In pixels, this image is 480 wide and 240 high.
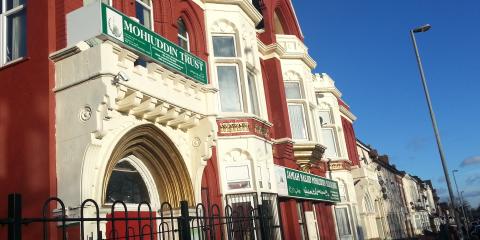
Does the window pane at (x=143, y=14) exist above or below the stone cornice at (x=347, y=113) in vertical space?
below

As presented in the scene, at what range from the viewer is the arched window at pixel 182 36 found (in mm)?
13680

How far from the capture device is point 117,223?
9891 millimetres

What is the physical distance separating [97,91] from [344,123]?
22.8 m

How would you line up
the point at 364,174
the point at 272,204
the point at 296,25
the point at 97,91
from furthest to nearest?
the point at 364,174 < the point at 296,25 < the point at 272,204 < the point at 97,91

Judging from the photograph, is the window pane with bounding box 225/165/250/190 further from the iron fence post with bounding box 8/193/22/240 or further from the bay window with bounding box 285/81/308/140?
the iron fence post with bounding box 8/193/22/240

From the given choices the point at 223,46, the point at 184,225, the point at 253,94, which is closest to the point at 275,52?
the point at 253,94

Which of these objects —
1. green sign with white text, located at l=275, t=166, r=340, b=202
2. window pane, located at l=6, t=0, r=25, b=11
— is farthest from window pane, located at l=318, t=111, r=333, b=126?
window pane, located at l=6, t=0, r=25, b=11

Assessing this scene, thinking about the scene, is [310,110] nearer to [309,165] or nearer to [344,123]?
[309,165]

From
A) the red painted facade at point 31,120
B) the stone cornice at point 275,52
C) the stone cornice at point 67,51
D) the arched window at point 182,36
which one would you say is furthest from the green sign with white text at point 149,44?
the stone cornice at point 275,52

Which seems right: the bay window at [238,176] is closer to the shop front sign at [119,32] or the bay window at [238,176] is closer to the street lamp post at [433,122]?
the shop front sign at [119,32]

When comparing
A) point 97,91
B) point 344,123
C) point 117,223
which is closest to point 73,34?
point 97,91

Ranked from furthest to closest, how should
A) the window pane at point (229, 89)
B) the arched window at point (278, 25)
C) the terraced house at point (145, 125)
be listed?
the arched window at point (278, 25)
the window pane at point (229, 89)
the terraced house at point (145, 125)

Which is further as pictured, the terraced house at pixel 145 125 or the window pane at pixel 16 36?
the window pane at pixel 16 36

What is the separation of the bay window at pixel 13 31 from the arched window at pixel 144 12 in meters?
2.73
